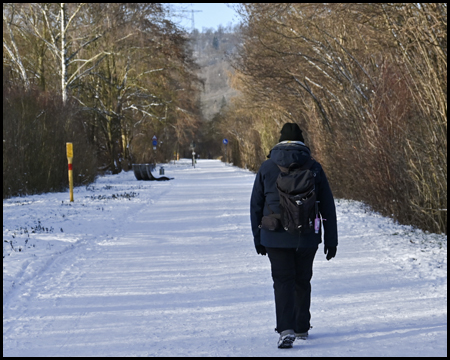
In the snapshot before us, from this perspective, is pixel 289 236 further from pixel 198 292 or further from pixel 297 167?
pixel 198 292

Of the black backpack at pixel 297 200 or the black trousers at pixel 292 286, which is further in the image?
the black trousers at pixel 292 286

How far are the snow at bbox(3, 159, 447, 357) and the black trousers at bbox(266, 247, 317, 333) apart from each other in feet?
0.66

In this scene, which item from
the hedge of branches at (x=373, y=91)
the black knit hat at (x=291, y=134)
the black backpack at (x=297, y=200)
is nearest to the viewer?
the black backpack at (x=297, y=200)

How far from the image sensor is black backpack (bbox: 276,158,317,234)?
4.80m

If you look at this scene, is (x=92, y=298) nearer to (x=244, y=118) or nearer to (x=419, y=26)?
(x=419, y=26)

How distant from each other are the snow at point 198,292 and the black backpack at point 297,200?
38.2 inches

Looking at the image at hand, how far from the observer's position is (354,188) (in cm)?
1634

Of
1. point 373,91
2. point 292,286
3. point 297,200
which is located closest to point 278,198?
point 297,200

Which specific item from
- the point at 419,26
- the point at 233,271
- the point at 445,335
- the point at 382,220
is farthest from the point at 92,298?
the point at 382,220

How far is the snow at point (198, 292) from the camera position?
4.93 meters

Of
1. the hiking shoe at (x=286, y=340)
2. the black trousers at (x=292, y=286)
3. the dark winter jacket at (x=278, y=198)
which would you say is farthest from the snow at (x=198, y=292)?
the dark winter jacket at (x=278, y=198)

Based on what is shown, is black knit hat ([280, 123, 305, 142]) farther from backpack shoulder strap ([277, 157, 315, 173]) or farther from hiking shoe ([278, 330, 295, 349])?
hiking shoe ([278, 330, 295, 349])

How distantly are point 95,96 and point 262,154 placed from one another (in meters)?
11.3

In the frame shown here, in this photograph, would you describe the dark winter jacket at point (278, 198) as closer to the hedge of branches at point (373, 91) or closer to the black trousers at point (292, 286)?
the black trousers at point (292, 286)
